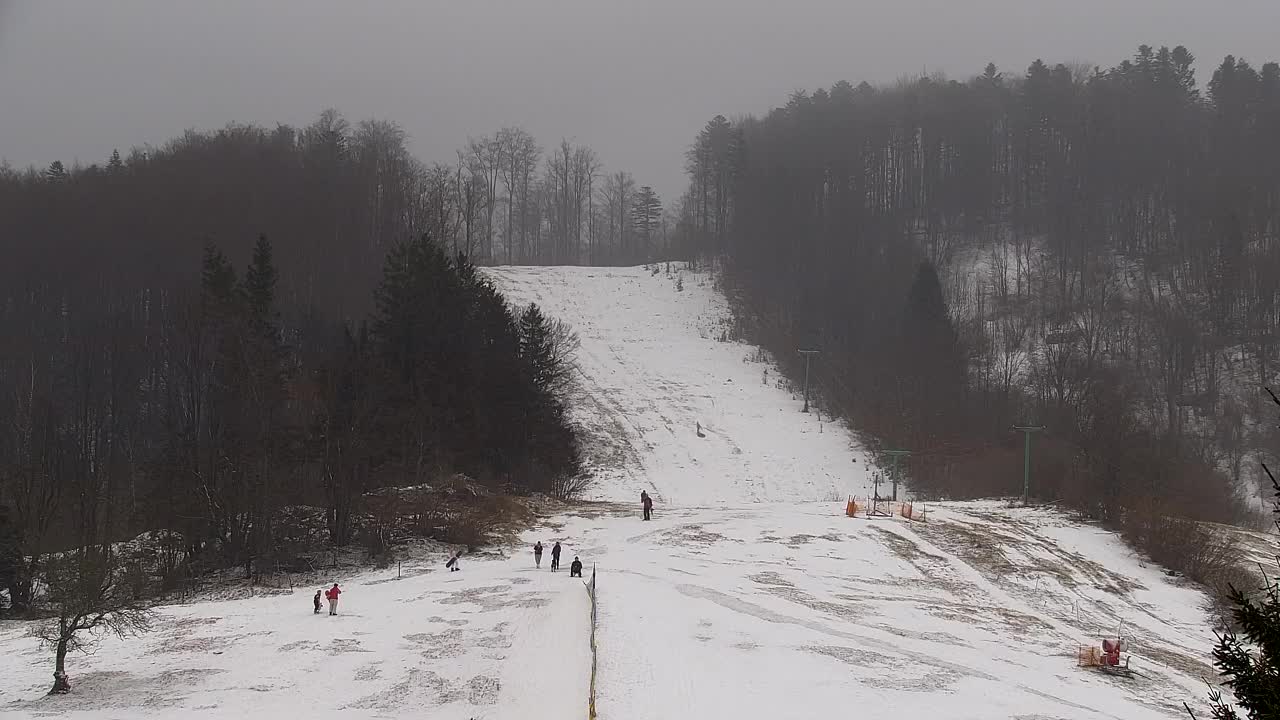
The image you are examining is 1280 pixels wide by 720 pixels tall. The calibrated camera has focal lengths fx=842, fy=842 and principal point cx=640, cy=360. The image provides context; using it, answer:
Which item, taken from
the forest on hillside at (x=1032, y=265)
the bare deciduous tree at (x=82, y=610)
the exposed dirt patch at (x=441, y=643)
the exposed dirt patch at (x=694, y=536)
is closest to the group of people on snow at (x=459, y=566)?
the exposed dirt patch at (x=441, y=643)

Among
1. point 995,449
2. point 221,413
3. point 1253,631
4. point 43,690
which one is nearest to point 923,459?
point 995,449

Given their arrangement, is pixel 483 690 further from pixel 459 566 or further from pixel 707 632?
pixel 459 566

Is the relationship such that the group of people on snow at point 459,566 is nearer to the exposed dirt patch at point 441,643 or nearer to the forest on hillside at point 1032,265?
the exposed dirt patch at point 441,643

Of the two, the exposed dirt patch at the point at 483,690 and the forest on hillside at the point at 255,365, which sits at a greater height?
the forest on hillside at the point at 255,365

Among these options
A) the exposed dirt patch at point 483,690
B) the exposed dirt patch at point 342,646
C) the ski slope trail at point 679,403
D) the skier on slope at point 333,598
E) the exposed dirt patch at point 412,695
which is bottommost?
the exposed dirt patch at point 342,646

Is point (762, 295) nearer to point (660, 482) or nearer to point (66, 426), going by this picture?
point (660, 482)

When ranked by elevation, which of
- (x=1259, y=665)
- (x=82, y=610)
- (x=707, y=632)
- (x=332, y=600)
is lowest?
(x=707, y=632)

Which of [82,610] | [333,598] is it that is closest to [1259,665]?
[82,610]
